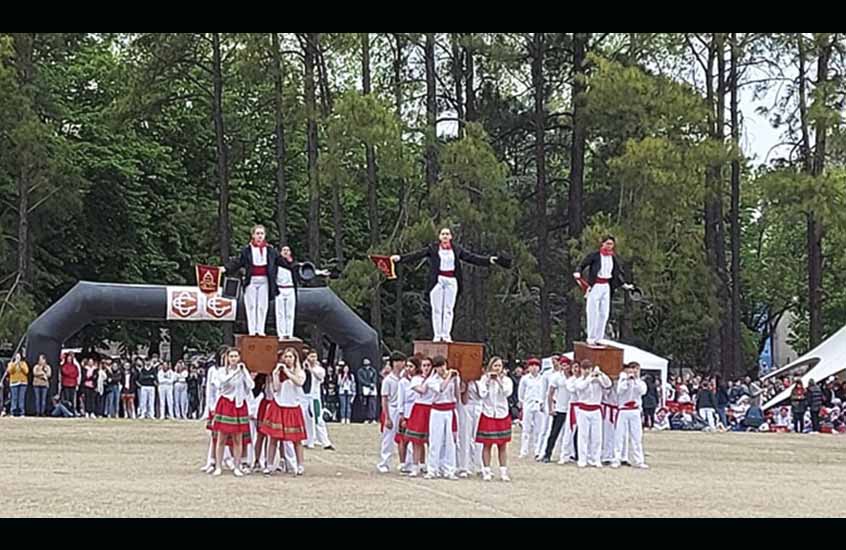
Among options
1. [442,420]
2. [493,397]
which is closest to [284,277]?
[442,420]

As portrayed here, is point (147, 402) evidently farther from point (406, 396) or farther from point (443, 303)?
point (406, 396)

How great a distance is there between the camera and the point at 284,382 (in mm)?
17094

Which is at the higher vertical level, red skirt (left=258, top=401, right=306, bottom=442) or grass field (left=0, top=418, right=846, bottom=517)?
red skirt (left=258, top=401, right=306, bottom=442)

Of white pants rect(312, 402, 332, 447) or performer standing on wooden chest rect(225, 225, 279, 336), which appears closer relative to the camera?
performer standing on wooden chest rect(225, 225, 279, 336)

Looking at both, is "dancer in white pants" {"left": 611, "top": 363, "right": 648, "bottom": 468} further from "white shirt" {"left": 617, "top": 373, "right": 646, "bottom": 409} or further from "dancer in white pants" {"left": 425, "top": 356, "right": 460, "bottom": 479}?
"dancer in white pants" {"left": 425, "top": 356, "right": 460, "bottom": 479}

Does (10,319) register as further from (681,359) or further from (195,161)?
(681,359)

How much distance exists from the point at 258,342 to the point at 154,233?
28.9 m

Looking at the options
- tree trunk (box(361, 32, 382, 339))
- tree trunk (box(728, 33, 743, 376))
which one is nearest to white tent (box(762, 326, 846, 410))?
tree trunk (box(728, 33, 743, 376))

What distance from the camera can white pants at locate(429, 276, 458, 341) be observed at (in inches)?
729

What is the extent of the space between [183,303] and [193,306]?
0.76 feet

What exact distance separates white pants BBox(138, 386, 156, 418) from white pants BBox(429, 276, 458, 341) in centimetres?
1491

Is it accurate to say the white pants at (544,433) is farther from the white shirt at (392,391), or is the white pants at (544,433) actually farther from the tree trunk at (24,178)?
the tree trunk at (24,178)

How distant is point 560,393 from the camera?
67.7 feet

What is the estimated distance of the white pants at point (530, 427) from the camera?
22.3 metres
